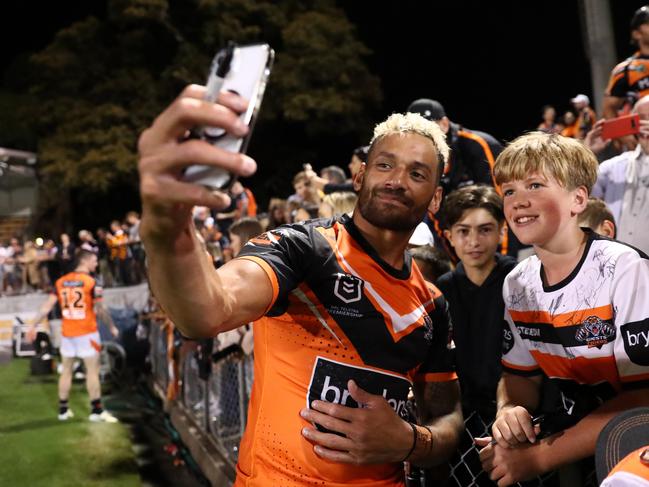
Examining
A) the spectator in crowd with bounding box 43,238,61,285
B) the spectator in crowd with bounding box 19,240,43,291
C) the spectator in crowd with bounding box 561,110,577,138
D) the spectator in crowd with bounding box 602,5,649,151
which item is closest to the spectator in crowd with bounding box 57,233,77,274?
the spectator in crowd with bounding box 43,238,61,285

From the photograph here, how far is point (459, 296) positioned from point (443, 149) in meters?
1.15

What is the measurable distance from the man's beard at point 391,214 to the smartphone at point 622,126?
2.27 meters

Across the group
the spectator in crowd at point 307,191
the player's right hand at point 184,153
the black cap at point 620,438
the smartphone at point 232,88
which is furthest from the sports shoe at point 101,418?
the smartphone at point 232,88

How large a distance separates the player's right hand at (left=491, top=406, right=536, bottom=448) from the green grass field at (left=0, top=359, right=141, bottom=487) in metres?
5.77

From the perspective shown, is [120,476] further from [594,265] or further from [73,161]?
[73,161]

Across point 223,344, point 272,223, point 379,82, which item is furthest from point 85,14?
point 223,344

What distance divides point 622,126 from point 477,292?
152 centimetres

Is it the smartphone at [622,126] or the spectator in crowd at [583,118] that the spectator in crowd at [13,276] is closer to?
the spectator in crowd at [583,118]

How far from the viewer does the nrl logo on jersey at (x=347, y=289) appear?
234 cm

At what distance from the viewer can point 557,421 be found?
2.32 metres

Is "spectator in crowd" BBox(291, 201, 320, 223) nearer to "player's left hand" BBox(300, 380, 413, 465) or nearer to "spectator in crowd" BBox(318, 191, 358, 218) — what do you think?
"spectator in crowd" BBox(318, 191, 358, 218)

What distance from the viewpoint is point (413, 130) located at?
101 inches

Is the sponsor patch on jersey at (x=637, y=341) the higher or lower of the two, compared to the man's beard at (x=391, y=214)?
lower

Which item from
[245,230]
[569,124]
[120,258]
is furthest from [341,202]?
[120,258]
